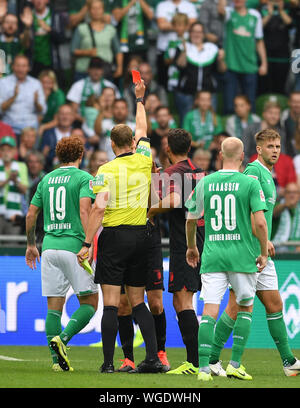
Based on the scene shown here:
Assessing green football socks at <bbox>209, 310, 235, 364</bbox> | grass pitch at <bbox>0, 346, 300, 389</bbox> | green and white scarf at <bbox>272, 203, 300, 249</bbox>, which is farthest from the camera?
green and white scarf at <bbox>272, 203, 300, 249</bbox>

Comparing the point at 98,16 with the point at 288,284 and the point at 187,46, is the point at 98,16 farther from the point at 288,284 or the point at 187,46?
the point at 288,284

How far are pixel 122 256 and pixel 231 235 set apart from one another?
1.12 meters

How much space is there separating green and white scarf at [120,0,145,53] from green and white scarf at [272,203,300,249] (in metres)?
4.47

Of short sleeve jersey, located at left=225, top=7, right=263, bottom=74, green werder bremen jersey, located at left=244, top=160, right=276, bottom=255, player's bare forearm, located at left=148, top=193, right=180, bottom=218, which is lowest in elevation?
player's bare forearm, located at left=148, top=193, right=180, bottom=218

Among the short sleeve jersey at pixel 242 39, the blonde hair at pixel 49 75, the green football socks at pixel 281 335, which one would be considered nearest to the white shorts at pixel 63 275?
the green football socks at pixel 281 335

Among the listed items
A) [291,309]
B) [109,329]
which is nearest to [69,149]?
[109,329]

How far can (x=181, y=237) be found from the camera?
8.89 metres

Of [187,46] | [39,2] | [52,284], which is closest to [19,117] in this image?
[39,2]

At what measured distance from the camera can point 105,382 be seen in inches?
296

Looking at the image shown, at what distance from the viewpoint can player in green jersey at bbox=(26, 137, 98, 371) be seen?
8820mm

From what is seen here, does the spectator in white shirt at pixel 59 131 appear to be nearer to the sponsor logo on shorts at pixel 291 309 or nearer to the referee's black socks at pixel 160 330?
the sponsor logo on shorts at pixel 291 309

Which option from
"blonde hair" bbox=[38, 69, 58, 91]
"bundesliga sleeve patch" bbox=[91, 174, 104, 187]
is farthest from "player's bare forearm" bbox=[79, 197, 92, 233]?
"blonde hair" bbox=[38, 69, 58, 91]

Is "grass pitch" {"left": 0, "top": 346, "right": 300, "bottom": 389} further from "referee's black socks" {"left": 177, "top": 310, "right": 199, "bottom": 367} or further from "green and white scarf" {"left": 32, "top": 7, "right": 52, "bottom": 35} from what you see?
"green and white scarf" {"left": 32, "top": 7, "right": 52, "bottom": 35}

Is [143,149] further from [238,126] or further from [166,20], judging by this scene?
[166,20]
